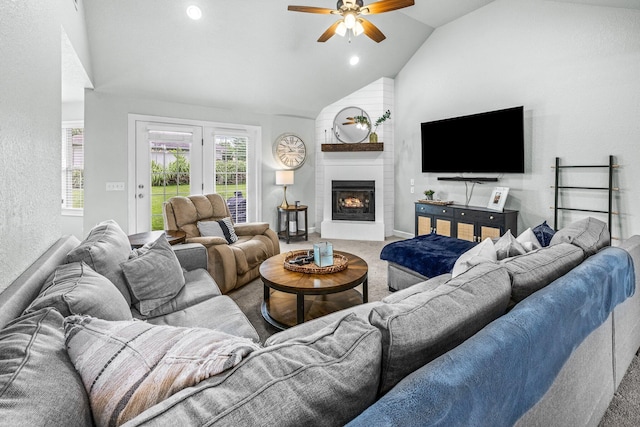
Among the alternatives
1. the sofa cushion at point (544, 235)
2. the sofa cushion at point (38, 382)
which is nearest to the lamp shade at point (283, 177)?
the sofa cushion at point (544, 235)

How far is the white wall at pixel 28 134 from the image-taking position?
1300mm

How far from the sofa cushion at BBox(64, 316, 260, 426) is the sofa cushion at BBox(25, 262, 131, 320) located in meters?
0.24

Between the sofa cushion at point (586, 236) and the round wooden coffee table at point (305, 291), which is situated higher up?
the sofa cushion at point (586, 236)

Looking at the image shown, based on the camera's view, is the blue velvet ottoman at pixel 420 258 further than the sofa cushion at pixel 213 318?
Yes

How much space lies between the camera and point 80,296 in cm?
115

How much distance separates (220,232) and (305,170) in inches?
121


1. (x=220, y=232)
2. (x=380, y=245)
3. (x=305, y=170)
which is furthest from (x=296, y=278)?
(x=305, y=170)

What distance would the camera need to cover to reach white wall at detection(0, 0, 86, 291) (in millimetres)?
1300

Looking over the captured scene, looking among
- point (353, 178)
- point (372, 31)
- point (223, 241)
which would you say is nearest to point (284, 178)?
point (353, 178)

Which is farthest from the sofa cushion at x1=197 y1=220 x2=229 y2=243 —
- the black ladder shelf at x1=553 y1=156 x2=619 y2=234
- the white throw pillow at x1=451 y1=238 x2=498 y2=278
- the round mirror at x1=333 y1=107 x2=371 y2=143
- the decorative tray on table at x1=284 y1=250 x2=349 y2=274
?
the black ladder shelf at x1=553 y1=156 x2=619 y2=234

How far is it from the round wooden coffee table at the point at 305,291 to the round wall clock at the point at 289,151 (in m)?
3.42

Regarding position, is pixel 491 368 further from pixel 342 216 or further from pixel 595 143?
pixel 342 216

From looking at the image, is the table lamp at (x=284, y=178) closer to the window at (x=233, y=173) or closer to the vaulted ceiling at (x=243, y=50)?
the window at (x=233, y=173)

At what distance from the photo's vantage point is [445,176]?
536 cm
